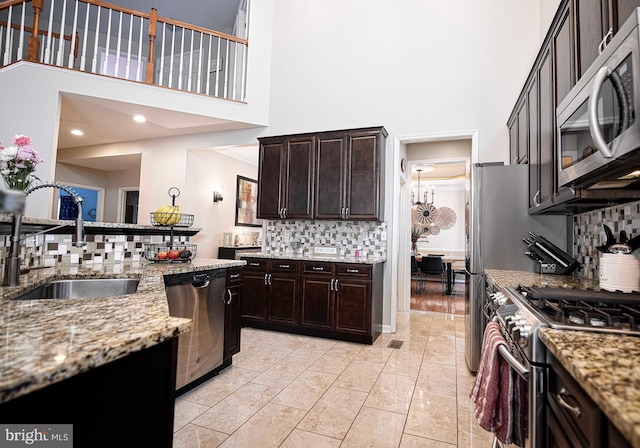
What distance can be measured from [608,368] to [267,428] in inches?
Result: 70.8

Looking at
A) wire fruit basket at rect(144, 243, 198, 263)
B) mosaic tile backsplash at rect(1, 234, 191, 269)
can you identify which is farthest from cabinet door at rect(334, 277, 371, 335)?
mosaic tile backsplash at rect(1, 234, 191, 269)

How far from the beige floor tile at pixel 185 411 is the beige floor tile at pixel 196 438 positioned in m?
0.06

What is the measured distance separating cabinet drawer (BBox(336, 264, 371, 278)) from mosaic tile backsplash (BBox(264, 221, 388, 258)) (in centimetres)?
58

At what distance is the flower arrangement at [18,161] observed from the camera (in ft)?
6.28

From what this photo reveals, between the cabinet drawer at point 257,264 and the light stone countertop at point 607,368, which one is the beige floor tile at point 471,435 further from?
the cabinet drawer at point 257,264

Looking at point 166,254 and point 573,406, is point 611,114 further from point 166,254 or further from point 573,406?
point 166,254

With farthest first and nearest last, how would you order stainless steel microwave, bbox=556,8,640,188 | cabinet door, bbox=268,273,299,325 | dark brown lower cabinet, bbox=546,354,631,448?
cabinet door, bbox=268,273,299,325 < stainless steel microwave, bbox=556,8,640,188 < dark brown lower cabinet, bbox=546,354,631,448

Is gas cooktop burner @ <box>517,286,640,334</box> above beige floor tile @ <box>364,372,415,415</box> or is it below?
above

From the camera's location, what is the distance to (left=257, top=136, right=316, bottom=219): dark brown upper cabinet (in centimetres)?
417

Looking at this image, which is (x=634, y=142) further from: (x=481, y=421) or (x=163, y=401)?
(x=163, y=401)

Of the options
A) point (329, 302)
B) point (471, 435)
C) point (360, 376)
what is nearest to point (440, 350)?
point (360, 376)

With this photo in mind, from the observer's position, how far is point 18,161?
195cm

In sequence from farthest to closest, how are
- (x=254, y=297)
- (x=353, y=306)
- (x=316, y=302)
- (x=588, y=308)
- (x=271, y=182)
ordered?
(x=271, y=182) → (x=254, y=297) → (x=316, y=302) → (x=353, y=306) → (x=588, y=308)

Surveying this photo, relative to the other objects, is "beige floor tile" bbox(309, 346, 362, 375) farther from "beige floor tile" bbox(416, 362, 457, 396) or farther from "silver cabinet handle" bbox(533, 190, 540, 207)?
"silver cabinet handle" bbox(533, 190, 540, 207)
